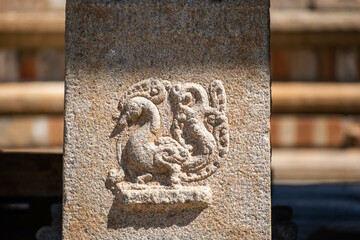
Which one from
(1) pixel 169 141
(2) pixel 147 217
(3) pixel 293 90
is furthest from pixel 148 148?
(3) pixel 293 90

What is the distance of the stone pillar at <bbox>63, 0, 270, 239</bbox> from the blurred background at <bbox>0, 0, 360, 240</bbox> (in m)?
2.55

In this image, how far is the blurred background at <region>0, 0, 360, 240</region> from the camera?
4574 mm

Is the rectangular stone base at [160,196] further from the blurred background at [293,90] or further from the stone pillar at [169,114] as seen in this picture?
the blurred background at [293,90]

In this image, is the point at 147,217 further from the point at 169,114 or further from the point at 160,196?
the point at 169,114

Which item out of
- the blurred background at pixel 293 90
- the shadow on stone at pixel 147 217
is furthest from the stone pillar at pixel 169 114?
the blurred background at pixel 293 90

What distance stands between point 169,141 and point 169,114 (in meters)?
0.10

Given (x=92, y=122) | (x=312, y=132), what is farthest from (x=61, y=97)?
(x=92, y=122)

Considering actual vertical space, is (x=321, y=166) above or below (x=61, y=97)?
below

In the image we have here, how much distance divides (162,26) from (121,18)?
0.16 metres

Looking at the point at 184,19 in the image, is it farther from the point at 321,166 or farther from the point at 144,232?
the point at 321,166

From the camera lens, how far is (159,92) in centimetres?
200

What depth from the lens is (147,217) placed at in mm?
2002

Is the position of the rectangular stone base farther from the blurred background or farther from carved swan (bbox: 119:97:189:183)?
the blurred background

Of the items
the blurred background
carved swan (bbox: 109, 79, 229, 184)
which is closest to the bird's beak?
carved swan (bbox: 109, 79, 229, 184)
